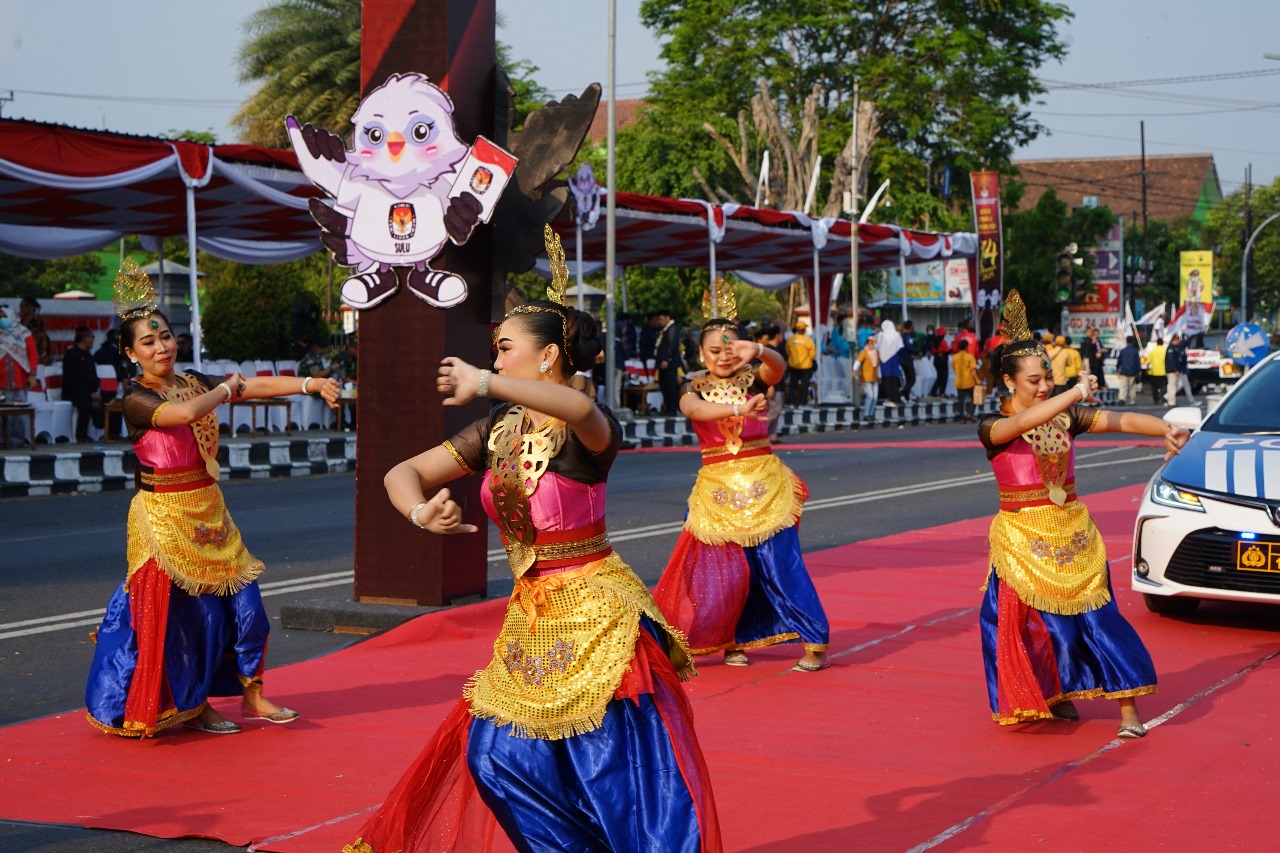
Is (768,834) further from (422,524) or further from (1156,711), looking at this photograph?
(1156,711)

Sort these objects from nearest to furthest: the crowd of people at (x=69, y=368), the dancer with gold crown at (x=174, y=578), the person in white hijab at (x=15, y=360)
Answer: the dancer with gold crown at (x=174, y=578) → the person in white hijab at (x=15, y=360) → the crowd of people at (x=69, y=368)

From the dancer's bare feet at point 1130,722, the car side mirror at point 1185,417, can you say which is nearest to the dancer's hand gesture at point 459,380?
the dancer's bare feet at point 1130,722

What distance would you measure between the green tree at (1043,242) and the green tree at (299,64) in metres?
23.8

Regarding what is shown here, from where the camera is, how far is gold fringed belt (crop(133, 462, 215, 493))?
6.66m

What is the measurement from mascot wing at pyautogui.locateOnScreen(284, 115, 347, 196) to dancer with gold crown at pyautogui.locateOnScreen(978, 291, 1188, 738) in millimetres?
4173

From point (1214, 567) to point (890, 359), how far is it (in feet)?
79.5

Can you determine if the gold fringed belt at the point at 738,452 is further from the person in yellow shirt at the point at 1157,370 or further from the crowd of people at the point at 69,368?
the person in yellow shirt at the point at 1157,370

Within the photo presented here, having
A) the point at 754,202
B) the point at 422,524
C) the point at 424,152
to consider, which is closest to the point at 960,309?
the point at 754,202

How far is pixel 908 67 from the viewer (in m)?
43.6

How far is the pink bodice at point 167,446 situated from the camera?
6648 mm

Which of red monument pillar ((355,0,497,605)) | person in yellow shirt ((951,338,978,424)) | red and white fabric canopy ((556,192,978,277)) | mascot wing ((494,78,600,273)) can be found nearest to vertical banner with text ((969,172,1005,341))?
red and white fabric canopy ((556,192,978,277))

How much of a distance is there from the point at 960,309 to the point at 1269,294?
81.1ft

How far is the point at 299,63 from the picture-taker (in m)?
39.9

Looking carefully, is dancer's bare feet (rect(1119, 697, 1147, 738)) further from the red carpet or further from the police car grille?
the police car grille
